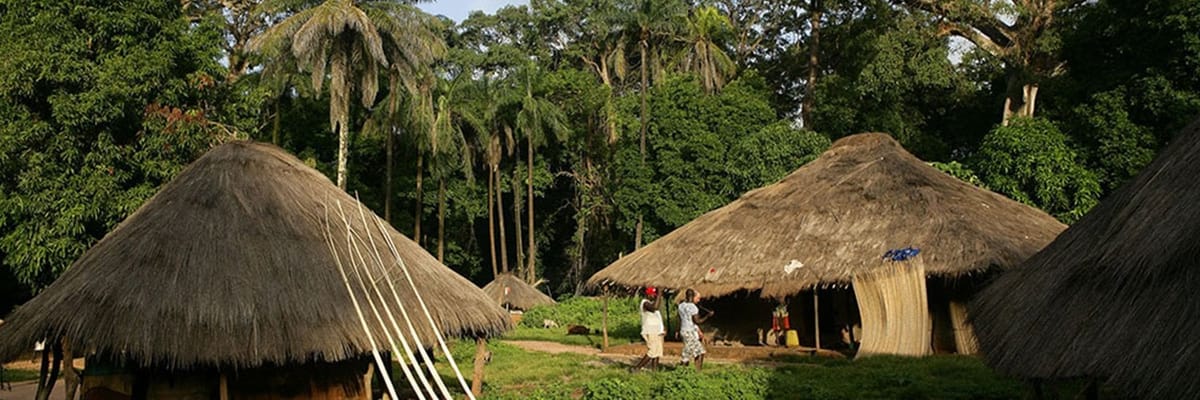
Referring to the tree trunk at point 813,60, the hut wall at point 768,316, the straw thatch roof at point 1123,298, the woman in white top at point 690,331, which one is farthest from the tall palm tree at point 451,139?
the straw thatch roof at point 1123,298

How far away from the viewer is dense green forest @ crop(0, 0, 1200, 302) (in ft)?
62.7

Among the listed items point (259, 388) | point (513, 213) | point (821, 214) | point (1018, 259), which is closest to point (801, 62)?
point (513, 213)

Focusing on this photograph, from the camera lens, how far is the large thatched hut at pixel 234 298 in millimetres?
9648

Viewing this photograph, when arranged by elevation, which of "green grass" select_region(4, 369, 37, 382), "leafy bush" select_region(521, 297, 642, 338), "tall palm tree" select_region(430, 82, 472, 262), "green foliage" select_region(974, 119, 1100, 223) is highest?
"tall palm tree" select_region(430, 82, 472, 262)

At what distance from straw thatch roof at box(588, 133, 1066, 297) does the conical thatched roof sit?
7042mm

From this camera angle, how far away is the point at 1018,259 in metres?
16.0

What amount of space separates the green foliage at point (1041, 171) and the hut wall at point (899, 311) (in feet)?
29.7

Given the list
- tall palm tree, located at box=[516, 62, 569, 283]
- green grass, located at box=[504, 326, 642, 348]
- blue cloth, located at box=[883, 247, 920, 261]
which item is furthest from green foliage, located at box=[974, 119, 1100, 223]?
tall palm tree, located at box=[516, 62, 569, 283]

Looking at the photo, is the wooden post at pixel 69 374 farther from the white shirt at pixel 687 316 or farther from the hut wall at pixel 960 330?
the hut wall at pixel 960 330

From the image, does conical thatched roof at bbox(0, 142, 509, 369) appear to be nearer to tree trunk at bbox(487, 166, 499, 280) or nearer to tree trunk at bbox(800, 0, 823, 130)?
tree trunk at bbox(800, 0, 823, 130)

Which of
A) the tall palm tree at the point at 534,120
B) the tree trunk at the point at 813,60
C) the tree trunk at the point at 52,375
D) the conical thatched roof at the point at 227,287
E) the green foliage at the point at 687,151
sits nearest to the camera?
the conical thatched roof at the point at 227,287

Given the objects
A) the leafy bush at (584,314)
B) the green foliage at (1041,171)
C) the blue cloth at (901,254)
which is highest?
the green foliage at (1041,171)

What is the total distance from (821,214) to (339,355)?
1108 centimetres

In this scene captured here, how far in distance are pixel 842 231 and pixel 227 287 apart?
11.4 m
